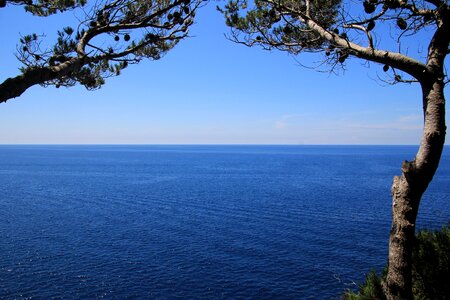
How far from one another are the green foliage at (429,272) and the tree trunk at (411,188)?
3099 millimetres

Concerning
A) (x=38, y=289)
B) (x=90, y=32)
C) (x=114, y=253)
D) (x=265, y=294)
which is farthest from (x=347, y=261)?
(x=90, y=32)

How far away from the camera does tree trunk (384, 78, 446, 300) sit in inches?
302

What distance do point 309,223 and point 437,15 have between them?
118ft

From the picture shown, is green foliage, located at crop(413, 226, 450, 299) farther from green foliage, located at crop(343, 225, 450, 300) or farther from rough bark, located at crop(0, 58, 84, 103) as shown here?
rough bark, located at crop(0, 58, 84, 103)

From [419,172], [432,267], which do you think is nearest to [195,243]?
[432,267]

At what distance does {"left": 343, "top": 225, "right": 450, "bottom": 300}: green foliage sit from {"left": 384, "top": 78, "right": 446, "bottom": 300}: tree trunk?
3099mm

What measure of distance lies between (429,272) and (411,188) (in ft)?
18.7

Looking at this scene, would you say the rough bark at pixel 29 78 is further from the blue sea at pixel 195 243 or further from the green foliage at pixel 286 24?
the blue sea at pixel 195 243

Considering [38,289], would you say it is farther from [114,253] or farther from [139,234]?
[139,234]

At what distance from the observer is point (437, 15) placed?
8.40m

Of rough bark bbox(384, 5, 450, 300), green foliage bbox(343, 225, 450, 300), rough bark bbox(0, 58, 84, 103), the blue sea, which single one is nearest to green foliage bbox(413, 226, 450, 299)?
green foliage bbox(343, 225, 450, 300)

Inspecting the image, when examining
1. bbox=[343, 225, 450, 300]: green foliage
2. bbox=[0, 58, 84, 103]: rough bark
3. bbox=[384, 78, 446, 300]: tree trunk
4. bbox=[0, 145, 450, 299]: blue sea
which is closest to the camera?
bbox=[384, 78, 446, 300]: tree trunk

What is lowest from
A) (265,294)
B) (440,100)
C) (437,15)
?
(265,294)

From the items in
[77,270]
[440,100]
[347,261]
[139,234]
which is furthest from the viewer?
[139,234]
